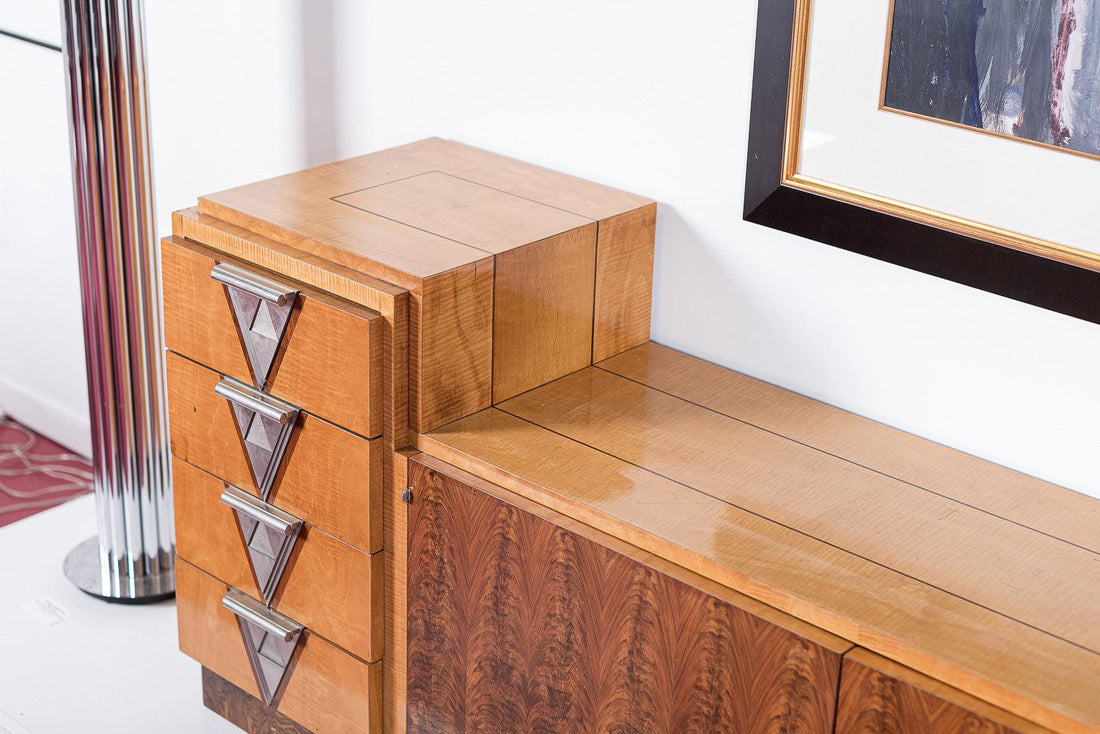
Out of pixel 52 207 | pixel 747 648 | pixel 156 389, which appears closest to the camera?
pixel 747 648

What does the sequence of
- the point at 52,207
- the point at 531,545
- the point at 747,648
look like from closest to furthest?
the point at 747,648 < the point at 531,545 < the point at 52,207

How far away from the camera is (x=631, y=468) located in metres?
1.45

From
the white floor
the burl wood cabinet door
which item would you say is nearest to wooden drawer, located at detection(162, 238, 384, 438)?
the burl wood cabinet door

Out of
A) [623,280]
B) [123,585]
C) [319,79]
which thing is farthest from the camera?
[123,585]

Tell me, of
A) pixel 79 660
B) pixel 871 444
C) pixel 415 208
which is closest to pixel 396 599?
pixel 415 208

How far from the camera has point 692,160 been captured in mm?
1671

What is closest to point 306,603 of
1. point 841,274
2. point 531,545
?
point 531,545

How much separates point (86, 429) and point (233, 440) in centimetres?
121

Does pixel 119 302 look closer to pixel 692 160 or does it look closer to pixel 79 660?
pixel 79 660

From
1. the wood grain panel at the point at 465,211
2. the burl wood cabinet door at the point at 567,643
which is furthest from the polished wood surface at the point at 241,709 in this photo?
the wood grain panel at the point at 465,211

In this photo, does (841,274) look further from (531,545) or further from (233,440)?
(233,440)

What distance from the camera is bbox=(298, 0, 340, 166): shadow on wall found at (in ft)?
6.61

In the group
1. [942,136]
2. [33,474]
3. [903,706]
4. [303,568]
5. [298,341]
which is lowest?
[33,474]

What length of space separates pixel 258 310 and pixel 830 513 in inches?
27.8
